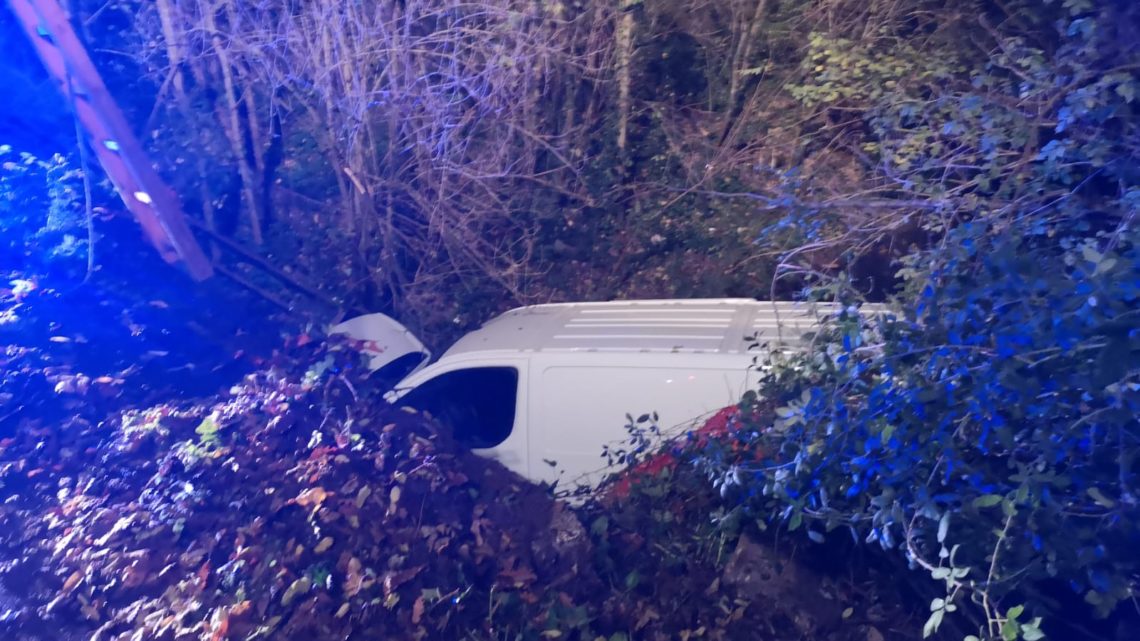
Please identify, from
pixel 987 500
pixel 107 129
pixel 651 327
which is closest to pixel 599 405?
pixel 651 327

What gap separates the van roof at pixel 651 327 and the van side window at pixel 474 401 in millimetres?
172

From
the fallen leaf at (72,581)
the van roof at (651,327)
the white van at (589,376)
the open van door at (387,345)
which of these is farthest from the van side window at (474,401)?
the fallen leaf at (72,581)

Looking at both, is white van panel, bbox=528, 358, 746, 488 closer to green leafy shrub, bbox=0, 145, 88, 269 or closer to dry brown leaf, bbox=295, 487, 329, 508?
dry brown leaf, bbox=295, 487, 329, 508

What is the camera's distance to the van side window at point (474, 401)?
466 cm

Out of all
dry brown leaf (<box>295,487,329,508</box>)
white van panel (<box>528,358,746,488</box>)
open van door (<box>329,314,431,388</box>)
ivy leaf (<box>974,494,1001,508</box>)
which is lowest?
open van door (<box>329,314,431,388</box>)

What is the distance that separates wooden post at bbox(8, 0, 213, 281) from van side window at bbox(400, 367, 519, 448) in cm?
288

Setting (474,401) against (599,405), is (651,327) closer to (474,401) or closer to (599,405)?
(599,405)

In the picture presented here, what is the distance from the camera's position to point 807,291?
3520mm

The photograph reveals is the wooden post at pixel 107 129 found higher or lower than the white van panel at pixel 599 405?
higher

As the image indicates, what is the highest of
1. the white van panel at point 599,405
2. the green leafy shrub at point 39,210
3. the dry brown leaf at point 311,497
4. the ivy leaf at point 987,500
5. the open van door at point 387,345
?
the ivy leaf at point 987,500

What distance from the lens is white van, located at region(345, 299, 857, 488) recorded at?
13.3ft

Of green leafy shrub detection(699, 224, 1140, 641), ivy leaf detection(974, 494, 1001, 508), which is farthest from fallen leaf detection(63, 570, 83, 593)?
ivy leaf detection(974, 494, 1001, 508)

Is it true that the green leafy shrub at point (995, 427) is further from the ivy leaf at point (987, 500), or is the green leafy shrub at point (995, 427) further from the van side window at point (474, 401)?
the van side window at point (474, 401)

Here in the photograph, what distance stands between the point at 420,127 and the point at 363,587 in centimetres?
388
